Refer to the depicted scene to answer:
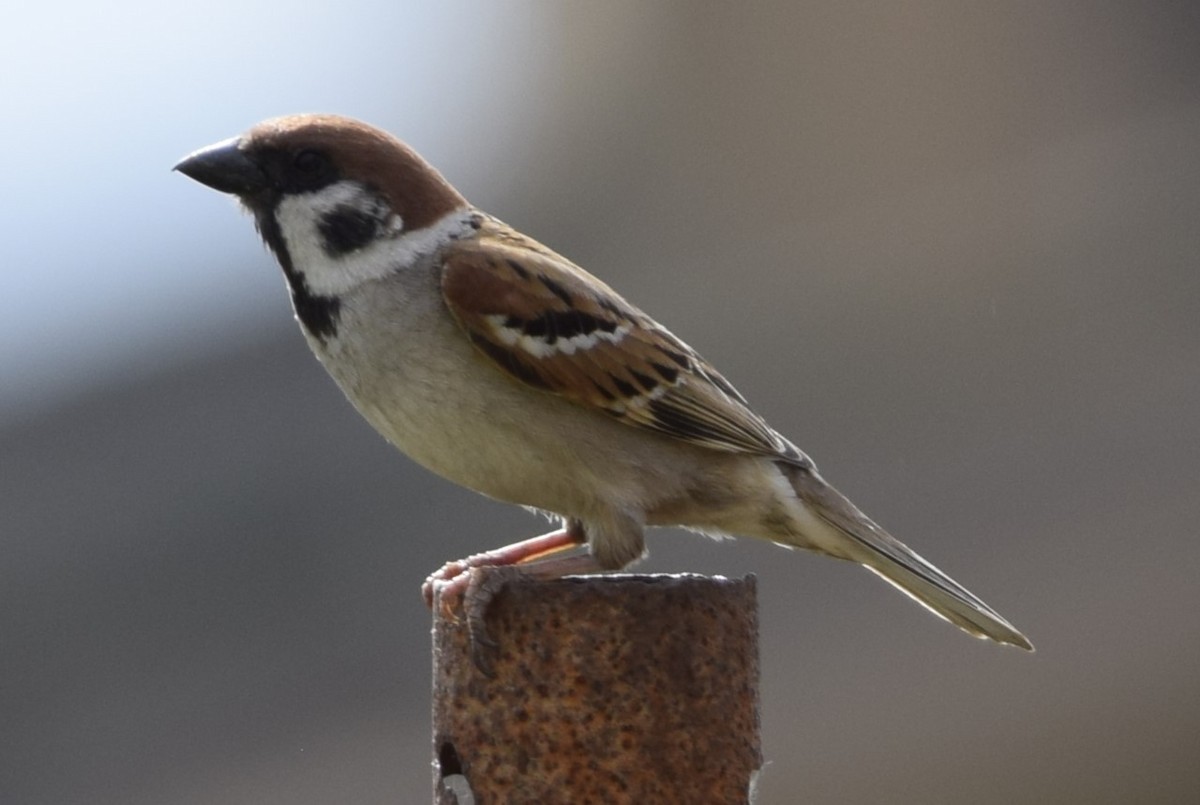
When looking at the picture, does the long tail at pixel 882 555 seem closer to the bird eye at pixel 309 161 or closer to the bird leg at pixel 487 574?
the bird leg at pixel 487 574

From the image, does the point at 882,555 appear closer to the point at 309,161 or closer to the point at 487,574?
the point at 487,574

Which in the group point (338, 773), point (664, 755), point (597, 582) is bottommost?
point (338, 773)

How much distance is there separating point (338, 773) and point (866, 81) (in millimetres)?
7379

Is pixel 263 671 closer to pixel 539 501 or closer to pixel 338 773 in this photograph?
pixel 338 773

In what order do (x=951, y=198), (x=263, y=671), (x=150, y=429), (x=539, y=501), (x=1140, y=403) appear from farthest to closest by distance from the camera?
1. (x=951, y=198)
2. (x=150, y=429)
3. (x=263, y=671)
4. (x=1140, y=403)
5. (x=539, y=501)

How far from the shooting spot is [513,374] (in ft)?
11.3

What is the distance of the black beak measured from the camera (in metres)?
3.58

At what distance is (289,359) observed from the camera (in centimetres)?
898

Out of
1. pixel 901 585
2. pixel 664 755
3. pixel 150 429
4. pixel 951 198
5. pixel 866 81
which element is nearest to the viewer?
pixel 664 755

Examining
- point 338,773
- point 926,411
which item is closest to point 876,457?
point 926,411

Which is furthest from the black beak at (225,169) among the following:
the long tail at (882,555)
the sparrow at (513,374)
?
the long tail at (882,555)

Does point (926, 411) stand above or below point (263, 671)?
above

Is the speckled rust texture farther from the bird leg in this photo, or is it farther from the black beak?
the black beak

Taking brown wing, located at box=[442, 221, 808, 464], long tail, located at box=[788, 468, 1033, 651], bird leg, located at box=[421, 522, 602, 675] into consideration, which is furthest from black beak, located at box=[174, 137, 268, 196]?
long tail, located at box=[788, 468, 1033, 651]
